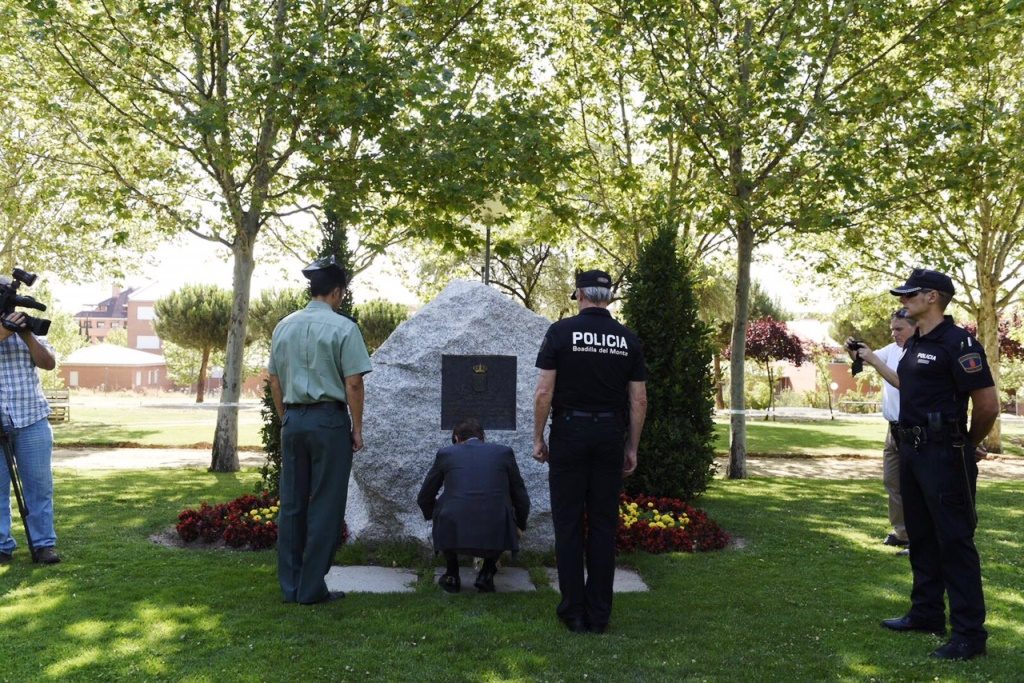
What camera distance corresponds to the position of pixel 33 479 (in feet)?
22.0

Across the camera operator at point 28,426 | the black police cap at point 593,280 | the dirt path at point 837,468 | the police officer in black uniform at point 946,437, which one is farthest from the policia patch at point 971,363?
the dirt path at point 837,468

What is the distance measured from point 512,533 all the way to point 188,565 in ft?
9.62

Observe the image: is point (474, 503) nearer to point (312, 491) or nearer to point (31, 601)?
point (312, 491)

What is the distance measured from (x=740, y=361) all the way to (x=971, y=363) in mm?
9670

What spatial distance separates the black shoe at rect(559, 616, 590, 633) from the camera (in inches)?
211

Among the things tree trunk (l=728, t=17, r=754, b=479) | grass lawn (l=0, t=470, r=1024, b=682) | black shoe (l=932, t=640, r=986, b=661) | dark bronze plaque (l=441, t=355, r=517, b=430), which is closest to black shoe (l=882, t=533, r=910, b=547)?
grass lawn (l=0, t=470, r=1024, b=682)

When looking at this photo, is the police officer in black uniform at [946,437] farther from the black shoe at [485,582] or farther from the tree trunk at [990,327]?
the tree trunk at [990,327]

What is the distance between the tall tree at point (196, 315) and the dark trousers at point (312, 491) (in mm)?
40685

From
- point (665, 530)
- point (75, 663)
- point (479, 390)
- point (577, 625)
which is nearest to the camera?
point (75, 663)

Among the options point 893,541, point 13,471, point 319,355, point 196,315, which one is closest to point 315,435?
point 319,355

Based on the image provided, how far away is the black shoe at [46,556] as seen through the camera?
6.86 m

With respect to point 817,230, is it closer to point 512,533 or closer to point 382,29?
point 382,29

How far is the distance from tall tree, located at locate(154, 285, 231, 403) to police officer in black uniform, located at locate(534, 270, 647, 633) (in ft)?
137

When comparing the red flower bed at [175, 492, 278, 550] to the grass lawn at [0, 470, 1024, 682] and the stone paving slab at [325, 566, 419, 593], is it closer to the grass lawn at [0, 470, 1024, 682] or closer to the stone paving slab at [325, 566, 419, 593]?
the grass lawn at [0, 470, 1024, 682]
